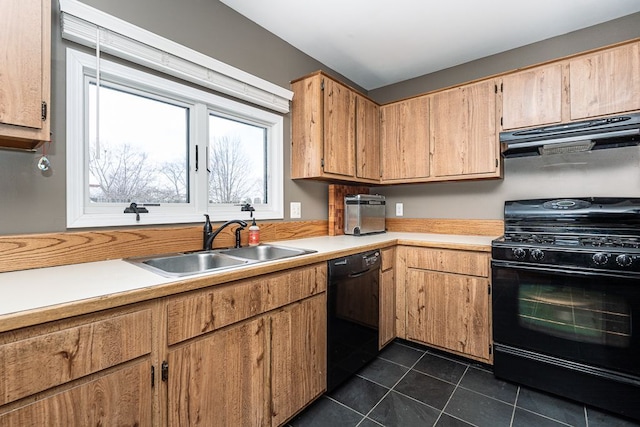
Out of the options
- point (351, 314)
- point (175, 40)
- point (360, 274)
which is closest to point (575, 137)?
point (360, 274)

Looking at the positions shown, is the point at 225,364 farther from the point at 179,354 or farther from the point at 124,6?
the point at 124,6

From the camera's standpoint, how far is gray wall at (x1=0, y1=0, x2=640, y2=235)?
1263 millimetres

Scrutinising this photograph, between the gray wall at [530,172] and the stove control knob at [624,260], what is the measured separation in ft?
2.62

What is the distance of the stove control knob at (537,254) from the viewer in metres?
1.78

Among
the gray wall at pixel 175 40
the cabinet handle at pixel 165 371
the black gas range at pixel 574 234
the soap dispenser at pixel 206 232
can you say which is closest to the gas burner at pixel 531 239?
the black gas range at pixel 574 234

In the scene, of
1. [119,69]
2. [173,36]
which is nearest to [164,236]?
[119,69]

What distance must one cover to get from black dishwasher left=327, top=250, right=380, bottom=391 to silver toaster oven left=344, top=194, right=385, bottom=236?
1.61 feet

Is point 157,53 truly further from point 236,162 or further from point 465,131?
point 465,131

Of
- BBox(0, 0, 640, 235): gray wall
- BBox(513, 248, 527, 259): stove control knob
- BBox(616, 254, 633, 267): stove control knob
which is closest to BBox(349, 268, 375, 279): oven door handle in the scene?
BBox(0, 0, 640, 235): gray wall

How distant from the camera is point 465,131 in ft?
8.00

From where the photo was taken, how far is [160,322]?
3.37 ft

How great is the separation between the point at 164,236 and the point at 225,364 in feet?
2.52

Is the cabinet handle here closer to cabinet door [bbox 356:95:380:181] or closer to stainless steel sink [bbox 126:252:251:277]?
stainless steel sink [bbox 126:252:251:277]

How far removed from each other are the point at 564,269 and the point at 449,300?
718mm
